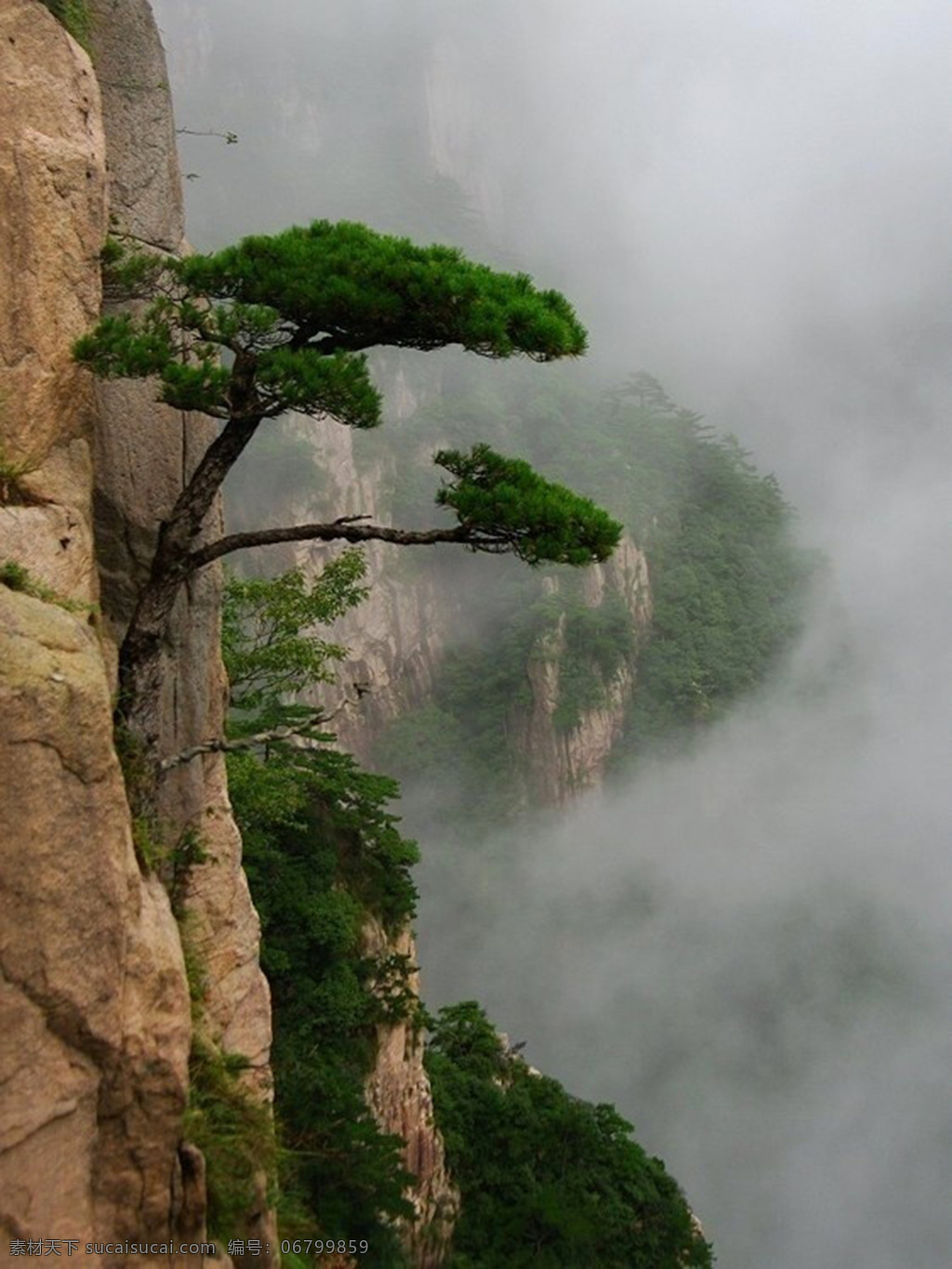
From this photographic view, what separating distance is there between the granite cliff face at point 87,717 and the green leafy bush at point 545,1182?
23.9ft

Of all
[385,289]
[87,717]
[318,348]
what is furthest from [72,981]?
[385,289]

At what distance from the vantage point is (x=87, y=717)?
3.85m

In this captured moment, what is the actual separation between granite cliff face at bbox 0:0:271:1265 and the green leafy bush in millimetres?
7293

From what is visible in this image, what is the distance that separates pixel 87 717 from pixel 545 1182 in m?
10.6

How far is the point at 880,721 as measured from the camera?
52.3 m

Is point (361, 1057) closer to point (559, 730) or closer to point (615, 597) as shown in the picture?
point (559, 730)

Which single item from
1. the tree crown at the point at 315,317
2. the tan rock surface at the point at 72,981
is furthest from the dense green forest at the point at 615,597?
the tan rock surface at the point at 72,981

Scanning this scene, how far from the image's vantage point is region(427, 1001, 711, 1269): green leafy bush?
11406mm

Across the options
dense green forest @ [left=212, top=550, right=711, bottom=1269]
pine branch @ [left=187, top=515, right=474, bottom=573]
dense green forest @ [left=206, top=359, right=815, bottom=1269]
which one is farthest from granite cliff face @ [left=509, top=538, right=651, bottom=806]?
pine branch @ [left=187, top=515, right=474, bottom=573]

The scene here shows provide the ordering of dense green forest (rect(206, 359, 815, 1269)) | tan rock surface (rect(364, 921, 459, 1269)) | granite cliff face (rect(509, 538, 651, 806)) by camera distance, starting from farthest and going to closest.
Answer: granite cliff face (rect(509, 538, 651, 806))
tan rock surface (rect(364, 921, 459, 1269))
dense green forest (rect(206, 359, 815, 1269))

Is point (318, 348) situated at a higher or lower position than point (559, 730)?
Result: lower

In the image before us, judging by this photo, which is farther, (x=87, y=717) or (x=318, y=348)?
(x=318, y=348)

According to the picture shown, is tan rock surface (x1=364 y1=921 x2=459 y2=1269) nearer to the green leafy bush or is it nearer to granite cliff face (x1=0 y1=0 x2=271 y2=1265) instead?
the green leafy bush

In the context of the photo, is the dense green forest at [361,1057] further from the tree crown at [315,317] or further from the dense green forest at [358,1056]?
the tree crown at [315,317]
